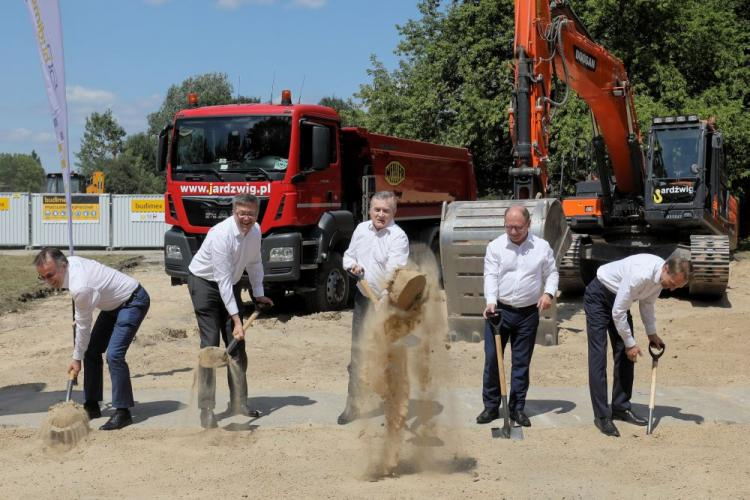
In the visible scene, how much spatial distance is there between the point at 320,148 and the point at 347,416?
625 centimetres

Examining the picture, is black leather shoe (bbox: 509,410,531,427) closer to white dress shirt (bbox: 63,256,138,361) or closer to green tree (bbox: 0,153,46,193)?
white dress shirt (bbox: 63,256,138,361)

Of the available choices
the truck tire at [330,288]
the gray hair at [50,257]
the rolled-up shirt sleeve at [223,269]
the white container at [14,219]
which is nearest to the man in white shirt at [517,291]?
the rolled-up shirt sleeve at [223,269]

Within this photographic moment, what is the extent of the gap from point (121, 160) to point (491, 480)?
2405 inches

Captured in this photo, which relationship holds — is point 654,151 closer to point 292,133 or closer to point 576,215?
point 576,215

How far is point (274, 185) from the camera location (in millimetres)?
12250

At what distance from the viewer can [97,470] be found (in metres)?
5.83

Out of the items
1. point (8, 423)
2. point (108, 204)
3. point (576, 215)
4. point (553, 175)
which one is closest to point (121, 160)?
point (108, 204)

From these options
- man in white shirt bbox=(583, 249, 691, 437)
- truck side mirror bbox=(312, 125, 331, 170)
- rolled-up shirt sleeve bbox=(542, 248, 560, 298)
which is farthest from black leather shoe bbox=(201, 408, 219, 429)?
truck side mirror bbox=(312, 125, 331, 170)

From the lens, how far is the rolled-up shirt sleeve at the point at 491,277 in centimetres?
675

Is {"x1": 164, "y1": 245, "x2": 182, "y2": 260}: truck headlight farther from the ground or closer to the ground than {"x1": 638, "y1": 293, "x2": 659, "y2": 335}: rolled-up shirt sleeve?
farther from the ground

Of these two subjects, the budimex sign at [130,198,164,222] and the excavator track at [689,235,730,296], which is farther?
the budimex sign at [130,198,164,222]

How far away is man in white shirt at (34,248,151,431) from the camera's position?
650 cm

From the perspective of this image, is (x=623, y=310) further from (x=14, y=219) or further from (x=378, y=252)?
(x=14, y=219)

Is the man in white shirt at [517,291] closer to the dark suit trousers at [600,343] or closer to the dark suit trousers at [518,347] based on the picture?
the dark suit trousers at [518,347]
